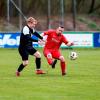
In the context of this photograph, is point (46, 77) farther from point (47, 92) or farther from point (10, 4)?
point (10, 4)

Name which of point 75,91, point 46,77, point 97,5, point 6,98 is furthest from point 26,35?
point 97,5

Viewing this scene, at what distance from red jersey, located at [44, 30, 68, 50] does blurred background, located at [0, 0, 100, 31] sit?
3278cm

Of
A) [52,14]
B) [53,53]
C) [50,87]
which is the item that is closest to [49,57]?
[53,53]

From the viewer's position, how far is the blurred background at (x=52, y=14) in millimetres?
54844

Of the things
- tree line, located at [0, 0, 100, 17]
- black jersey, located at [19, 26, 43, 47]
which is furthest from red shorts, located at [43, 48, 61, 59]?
tree line, located at [0, 0, 100, 17]

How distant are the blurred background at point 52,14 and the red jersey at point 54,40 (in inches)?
1291

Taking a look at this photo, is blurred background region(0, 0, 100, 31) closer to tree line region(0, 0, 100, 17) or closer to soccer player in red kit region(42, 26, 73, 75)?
tree line region(0, 0, 100, 17)

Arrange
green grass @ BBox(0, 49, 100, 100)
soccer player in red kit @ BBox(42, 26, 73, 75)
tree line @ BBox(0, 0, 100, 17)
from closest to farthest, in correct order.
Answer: green grass @ BBox(0, 49, 100, 100), soccer player in red kit @ BBox(42, 26, 73, 75), tree line @ BBox(0, 0, 100, 17)

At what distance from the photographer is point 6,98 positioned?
1261 centimetres

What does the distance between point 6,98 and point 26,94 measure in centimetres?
85

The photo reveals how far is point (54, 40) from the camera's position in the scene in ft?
64.5

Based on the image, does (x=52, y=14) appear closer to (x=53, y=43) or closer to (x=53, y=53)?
(x=53, y=43)

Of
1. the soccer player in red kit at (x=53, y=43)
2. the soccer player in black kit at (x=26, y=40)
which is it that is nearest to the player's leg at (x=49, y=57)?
the soccer player in red kit at (x=53, y=43)

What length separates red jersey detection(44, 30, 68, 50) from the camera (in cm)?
1955
